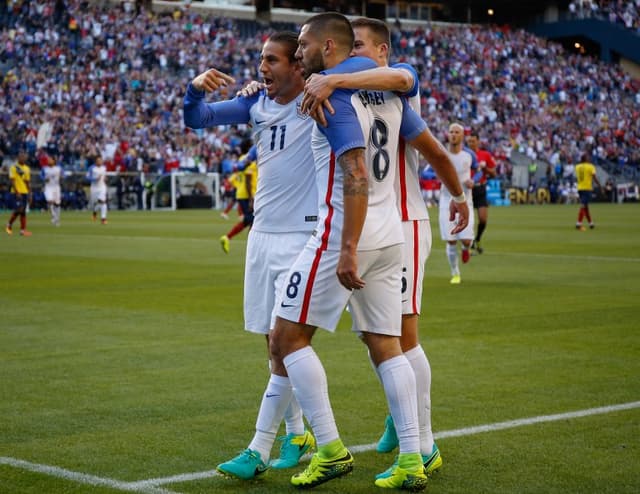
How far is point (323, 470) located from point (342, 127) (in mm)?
1644

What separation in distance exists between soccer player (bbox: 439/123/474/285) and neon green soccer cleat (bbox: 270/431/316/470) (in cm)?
961

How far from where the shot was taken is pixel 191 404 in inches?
290

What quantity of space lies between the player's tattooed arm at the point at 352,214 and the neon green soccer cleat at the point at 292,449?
1.29 m

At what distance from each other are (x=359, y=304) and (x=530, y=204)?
171 feet

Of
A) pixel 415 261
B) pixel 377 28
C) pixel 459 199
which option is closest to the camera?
pixel 377 28

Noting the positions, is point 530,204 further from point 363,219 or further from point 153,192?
point 363,219

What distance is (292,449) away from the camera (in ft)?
19.3

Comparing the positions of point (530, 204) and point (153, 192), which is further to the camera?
point (530, 204)

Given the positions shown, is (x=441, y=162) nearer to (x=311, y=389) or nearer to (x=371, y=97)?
(x=371, y=97)

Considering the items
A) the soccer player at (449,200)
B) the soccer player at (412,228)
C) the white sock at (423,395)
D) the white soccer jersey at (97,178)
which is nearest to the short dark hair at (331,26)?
the soccer player at (412,228)

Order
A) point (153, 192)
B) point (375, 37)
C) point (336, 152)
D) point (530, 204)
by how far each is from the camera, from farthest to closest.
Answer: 1. point (530, 204)
2. point (153, 192)
3. point (375, 37)
4. point (336, 152)

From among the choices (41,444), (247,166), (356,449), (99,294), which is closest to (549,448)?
(356,449)

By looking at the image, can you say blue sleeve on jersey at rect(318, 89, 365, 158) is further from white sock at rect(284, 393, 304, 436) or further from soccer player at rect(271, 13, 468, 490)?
white sock at rect(284, 393, 304, 436)

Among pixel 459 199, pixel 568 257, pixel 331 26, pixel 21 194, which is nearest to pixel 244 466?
pixel 459 199
